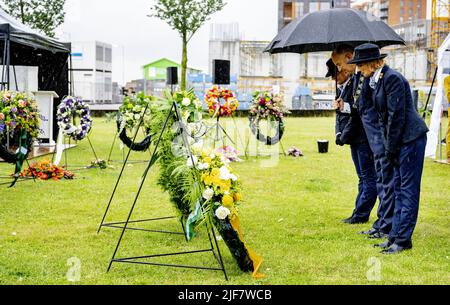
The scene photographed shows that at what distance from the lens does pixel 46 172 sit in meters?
10.7

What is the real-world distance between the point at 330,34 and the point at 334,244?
235 centimetres

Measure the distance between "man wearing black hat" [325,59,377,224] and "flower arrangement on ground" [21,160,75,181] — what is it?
17.2 feet

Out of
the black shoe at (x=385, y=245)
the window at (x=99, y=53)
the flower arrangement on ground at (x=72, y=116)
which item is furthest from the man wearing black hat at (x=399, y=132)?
the window at (x=99, y=53)

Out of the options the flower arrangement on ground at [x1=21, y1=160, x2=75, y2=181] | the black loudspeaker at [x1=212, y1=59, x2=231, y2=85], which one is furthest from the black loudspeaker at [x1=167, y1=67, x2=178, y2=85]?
the flower arrangement on ground at [x1=21, y1=160, x2=75, y2=181]

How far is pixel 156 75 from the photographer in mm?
64312

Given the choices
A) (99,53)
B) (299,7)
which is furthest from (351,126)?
(299,7)

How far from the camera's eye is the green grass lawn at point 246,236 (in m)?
5.17

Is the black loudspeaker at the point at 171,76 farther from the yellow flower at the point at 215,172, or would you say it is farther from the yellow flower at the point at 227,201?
the yellow flower at the point at 227,201

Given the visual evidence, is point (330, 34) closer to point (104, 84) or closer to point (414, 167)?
point (414, 167)

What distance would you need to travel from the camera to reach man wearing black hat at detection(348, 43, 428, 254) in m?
5.66

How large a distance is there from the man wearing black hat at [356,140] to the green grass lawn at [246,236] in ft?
0.80

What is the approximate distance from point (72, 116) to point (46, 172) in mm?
2061
